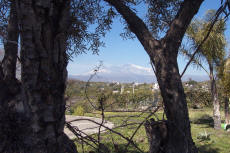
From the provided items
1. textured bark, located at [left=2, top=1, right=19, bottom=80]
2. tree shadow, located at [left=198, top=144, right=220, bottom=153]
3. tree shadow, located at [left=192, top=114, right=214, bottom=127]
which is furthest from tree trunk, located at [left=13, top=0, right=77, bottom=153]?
tree shadow, located at [left=192, top=114, right=214, bottom=127]

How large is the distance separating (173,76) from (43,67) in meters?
1.16

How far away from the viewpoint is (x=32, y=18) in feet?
3.03

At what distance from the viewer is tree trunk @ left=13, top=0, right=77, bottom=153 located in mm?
931

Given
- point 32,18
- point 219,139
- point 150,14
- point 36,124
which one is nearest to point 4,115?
point 36,124

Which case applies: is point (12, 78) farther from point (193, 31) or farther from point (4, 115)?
point (193, 31)

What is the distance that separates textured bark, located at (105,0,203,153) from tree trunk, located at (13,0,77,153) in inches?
36.9

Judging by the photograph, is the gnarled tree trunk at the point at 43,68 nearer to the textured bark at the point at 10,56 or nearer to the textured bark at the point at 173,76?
the textured bark at the point at 10,56

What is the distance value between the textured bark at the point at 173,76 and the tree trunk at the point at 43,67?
3.08 feet

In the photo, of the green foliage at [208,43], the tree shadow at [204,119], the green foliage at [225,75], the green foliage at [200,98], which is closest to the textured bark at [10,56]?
the green foliage at [208,43]

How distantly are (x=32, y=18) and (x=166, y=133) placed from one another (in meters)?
1.28

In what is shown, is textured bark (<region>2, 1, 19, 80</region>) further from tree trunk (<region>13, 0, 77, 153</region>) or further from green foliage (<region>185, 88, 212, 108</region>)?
green foliage (<region>185, 88, 212, 108</region>)

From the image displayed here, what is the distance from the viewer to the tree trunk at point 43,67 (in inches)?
36.6

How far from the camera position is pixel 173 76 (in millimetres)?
1724

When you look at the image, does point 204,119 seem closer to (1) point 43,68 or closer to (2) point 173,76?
(2) point 173,76
